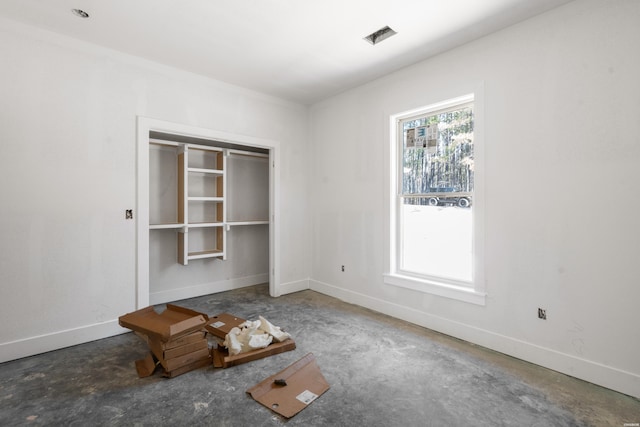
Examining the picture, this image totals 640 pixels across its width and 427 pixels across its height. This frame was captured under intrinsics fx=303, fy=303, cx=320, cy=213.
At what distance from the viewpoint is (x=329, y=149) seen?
451 cm

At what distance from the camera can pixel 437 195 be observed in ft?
10.8

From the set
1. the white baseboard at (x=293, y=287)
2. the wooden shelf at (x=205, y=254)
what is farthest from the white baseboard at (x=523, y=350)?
the wooden shelf at (x=205, y=254)

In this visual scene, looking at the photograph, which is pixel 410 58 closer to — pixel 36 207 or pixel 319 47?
pixel 319 47

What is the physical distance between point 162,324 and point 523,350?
3.05 metres

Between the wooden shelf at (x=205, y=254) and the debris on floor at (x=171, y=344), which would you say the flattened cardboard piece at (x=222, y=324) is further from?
the wooden shelf at (x=205, y=254)

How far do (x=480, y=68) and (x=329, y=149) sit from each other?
2.18 meters

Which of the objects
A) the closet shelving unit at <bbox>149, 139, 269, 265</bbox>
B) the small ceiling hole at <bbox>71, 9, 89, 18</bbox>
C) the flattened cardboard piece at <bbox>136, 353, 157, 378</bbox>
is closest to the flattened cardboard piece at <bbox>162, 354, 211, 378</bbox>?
the flattened cardboard piece at <bbox>136, 353, 157, 378</bbox>

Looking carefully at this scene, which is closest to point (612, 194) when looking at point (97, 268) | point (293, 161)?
point (293, 161)

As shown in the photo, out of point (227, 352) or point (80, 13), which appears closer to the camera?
point (80, 13)

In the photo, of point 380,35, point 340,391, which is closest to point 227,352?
point 340,391

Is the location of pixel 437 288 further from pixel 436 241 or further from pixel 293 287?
pixel 293 287

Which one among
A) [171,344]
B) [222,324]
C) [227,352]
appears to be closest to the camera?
[171,344]

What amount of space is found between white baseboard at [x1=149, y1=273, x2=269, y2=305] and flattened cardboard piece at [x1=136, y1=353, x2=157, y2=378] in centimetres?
173

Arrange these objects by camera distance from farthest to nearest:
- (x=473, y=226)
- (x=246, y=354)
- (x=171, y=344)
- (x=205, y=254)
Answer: (x=205, y=254)
(x=473, y=226)
(x=246, y=354)
(x=171, y=344)
